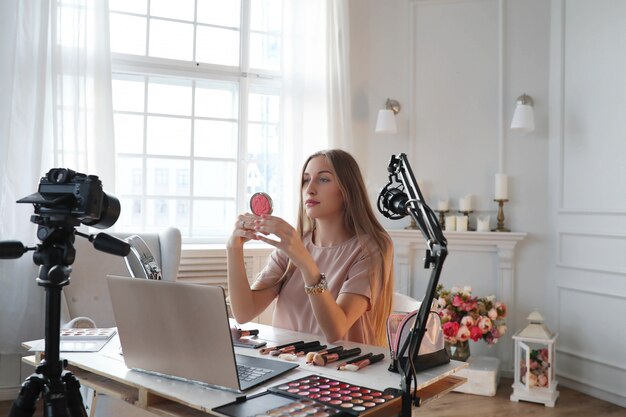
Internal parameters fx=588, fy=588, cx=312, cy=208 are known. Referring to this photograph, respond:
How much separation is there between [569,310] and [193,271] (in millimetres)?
2194

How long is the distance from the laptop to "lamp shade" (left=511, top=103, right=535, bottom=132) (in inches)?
105

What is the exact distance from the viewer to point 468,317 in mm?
3270

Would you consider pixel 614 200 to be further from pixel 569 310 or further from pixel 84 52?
pixel 84 52

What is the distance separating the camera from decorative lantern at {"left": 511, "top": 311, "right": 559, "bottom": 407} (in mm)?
3104

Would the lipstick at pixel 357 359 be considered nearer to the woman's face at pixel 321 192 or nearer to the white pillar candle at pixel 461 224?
the woman's face at pixel 321 192

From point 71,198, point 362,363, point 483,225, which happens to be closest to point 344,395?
point 362,363

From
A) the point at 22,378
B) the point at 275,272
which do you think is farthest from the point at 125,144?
the point at 275,272

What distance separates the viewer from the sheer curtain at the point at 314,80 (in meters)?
3.62

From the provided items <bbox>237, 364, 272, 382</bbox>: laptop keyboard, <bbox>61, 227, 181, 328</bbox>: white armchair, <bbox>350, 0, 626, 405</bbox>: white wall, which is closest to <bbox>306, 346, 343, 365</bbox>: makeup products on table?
<bbox>237, 364, 272, 382</bbox>: laptop keyboard

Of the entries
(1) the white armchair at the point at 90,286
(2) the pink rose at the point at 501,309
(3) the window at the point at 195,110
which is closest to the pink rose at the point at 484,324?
(2) the pink rose at the point at 501,309

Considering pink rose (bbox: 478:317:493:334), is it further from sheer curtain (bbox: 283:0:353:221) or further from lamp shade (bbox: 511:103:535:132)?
sheer curtain (bbox: 283:0:353:221)

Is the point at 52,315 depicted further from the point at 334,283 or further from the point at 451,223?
the point at 451,223

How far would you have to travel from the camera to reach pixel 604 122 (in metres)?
3.27

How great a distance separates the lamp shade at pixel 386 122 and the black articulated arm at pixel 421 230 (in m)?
2.51
